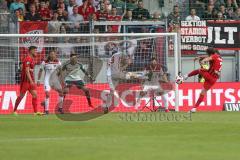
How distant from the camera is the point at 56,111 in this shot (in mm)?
25016

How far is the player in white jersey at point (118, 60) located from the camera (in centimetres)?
2617

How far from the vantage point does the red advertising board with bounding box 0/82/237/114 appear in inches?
1008

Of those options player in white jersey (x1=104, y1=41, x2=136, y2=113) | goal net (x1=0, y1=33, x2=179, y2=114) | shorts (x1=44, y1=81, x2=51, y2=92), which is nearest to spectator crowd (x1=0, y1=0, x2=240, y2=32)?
goal net (x1=0, y1=33, x2=179, y2=114)

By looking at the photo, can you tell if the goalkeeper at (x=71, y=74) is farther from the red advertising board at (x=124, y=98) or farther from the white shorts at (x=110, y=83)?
the white shorts at (x=110, y=83)

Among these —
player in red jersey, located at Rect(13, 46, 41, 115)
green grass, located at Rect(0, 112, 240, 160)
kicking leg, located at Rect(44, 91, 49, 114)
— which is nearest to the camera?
green grass, located at Rect(0, 112, 240, 160)

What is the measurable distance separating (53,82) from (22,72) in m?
2.32

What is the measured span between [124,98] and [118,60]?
1.50 meters

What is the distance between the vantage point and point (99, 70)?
26594mm

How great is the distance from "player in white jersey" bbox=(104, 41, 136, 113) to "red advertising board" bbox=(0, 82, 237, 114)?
34 cm

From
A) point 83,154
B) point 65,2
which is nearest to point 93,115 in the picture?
point 65,2

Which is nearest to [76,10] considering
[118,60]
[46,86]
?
[118,60]

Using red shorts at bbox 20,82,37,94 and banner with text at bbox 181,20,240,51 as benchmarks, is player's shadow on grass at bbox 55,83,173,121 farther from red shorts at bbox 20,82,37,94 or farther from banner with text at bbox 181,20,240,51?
banner with text at bbox 181,20,240,51

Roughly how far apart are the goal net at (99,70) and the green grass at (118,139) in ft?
14.6

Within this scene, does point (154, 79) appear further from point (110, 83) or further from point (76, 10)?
point (76, 10)
